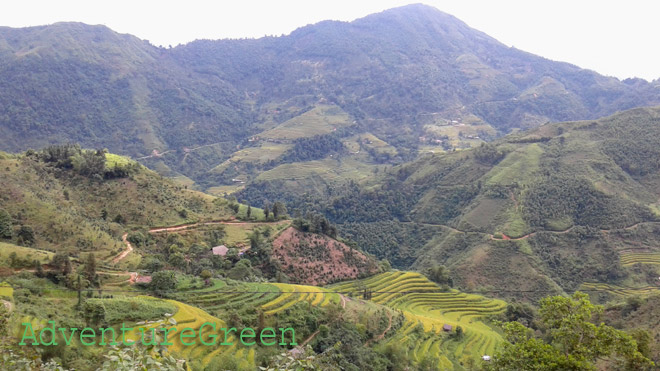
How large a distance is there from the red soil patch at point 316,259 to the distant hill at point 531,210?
1725cm

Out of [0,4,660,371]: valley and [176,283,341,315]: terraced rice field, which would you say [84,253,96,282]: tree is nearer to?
[0,4,660,371]: valley

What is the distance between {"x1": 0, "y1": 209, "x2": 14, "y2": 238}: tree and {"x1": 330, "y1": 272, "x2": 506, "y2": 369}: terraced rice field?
28.3 metres

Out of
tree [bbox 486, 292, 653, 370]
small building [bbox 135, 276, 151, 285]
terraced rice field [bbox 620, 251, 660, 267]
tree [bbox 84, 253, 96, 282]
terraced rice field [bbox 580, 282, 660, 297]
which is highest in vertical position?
tree [bbox 486, 292, 653, 370]

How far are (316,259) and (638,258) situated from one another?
44.3 meters

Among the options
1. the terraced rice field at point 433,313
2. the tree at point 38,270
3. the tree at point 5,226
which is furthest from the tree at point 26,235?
the terraced rice field at point 433,313

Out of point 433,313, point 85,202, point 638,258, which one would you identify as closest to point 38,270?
point 85,202

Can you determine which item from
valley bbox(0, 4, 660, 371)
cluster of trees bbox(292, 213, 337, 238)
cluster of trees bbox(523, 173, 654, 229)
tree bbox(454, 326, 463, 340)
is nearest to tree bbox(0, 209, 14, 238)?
valley bbox(0, 4, 660, 371)

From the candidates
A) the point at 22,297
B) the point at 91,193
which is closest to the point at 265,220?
the point at 91,193

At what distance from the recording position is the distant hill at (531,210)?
5500 centimetres

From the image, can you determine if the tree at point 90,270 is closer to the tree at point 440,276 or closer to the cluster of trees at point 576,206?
the tree at point 440,276

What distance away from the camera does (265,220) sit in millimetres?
50906

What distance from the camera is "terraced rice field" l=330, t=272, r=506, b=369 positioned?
32.8 metres

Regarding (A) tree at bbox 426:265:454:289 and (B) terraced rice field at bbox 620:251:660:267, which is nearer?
(A) tree at bbox 426:265:454:289

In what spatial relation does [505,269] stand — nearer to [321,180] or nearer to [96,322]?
[96,322]
